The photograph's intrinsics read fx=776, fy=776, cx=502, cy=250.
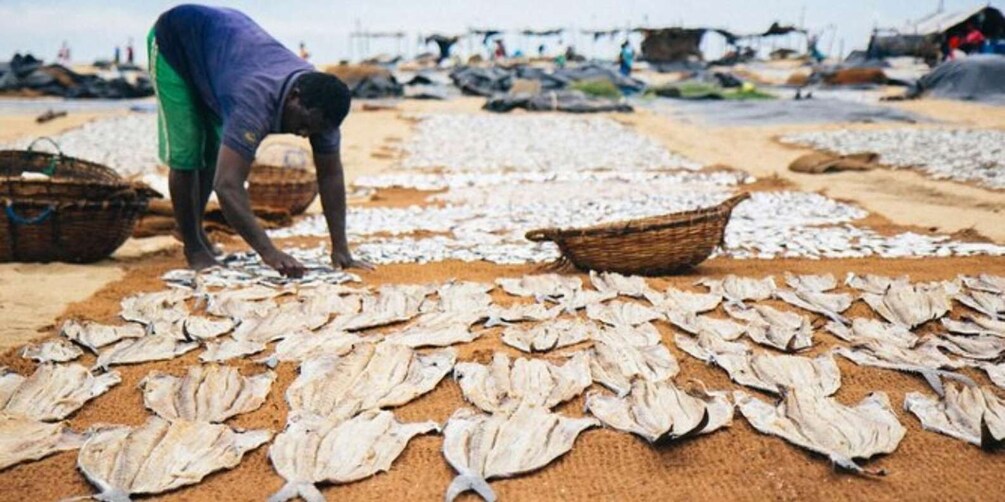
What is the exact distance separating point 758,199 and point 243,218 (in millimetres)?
5228

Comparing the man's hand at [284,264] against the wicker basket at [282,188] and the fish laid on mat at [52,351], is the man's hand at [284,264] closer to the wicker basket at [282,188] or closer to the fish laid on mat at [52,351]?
the fish laid on mat at [52,351]

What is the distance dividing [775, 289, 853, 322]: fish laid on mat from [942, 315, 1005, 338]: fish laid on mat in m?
0.41

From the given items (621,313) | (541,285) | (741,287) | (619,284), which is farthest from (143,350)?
(741,287)

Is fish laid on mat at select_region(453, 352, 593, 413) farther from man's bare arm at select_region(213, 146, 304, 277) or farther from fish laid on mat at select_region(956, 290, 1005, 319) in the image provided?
fish laid on mat at select_region(956, 290, 1005, 319)

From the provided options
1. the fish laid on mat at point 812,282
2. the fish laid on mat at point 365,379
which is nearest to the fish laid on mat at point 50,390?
the fish laid on mat at point 365,379

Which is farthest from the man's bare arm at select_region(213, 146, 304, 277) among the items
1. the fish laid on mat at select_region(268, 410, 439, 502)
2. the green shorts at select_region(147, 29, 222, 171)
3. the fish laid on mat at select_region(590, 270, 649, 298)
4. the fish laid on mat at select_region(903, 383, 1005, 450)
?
the fish laid on mat at select_region(903, 383, 1005, 450)

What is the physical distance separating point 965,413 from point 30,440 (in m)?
2.81

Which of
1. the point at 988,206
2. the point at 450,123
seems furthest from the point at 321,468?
the point at 450,123

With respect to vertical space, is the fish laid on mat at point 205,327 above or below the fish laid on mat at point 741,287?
below

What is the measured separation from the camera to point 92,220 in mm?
4602

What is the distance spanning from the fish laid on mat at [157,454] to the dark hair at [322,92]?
70.3 inches

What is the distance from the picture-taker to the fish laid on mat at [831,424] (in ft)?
7.15

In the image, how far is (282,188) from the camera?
6.96 meters

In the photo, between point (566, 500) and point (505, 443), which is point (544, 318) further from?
point (566, 500)
